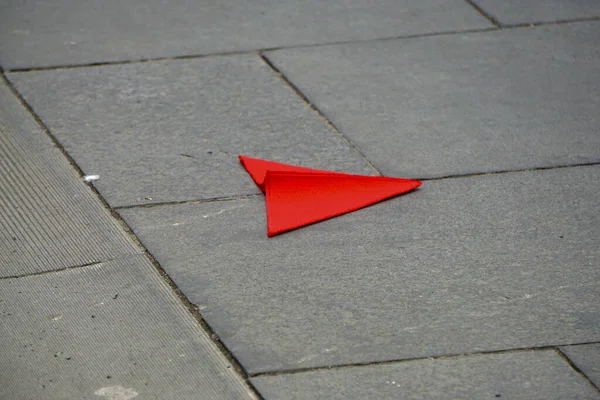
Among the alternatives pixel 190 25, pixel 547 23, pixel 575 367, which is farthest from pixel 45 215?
pixel 547 23

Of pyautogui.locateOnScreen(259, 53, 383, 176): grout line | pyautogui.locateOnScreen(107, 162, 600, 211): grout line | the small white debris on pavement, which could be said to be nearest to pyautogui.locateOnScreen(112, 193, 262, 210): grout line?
pyautogui.locateOnScreen(107, 162, 600, 211): grout line

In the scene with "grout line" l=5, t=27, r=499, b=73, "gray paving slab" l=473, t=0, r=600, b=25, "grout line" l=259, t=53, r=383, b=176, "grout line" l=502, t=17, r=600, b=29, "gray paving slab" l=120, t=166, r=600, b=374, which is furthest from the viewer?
"gray paving slab" l=473, t=0, r=600, b=25

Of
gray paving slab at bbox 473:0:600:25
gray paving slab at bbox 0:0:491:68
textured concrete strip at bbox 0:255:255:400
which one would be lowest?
gray paving slab at bbox 0:0:491:68

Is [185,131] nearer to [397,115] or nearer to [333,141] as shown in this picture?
[333,141]

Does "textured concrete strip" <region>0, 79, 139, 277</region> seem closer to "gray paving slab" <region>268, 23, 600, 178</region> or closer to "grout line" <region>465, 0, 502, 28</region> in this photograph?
"gray paving slab" <region>268, 23, 600, 178</region>

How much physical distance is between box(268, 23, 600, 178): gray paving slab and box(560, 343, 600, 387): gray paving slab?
5.02 feet

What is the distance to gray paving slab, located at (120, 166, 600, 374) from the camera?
11.4 feet

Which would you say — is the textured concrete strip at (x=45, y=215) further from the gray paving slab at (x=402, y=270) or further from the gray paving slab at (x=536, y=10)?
the gray paving slab at (x=536, y=10)

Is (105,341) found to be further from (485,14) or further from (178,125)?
(485,14)

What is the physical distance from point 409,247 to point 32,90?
274 cm

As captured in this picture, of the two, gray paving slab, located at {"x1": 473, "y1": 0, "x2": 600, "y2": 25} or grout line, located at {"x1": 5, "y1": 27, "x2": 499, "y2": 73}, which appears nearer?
grout line, located at {"x1": 5, "y1": 27, "x2": 499, "y2": 73}

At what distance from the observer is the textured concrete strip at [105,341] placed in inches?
127

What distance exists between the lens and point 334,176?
4613mm

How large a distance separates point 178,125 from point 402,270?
6.09ft
